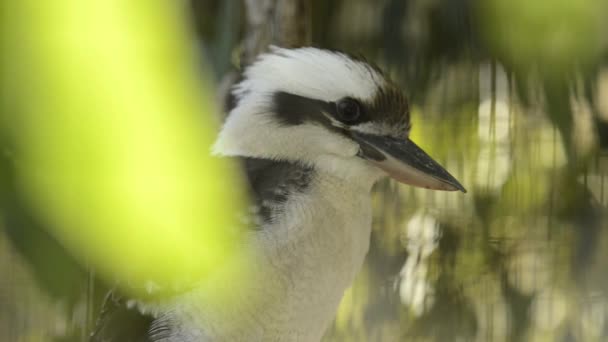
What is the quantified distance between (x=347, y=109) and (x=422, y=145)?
401mm

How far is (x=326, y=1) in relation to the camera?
38.8 inches

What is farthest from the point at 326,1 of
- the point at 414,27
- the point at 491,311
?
the point at 491,311

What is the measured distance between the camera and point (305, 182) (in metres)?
0.62

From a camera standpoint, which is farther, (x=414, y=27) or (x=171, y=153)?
(x=414, y=27)

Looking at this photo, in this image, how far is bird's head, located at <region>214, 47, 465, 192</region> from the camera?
62 centimetres

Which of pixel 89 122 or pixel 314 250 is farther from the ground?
pixel 89 122

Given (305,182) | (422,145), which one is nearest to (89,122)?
(305,182)

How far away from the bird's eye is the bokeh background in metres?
0.21

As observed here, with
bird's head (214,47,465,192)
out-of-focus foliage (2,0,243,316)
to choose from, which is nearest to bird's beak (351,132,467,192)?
bird's head (214,47,465,192)

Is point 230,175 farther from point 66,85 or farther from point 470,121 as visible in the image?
point 470,121

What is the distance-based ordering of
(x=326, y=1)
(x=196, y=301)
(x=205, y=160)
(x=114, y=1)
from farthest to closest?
(x=326, y=1) < (x=114, y=1) < (x=205, y=160) < (x=196, y=301)

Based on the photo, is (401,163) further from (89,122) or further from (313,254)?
(89,122)

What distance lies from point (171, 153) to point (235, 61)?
0.15 metres

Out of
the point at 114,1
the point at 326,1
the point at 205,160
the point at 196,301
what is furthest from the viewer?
the point at 326,1
